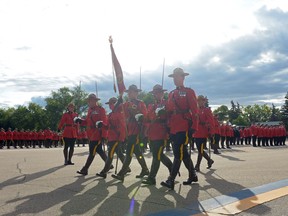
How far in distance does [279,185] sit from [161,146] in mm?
2430

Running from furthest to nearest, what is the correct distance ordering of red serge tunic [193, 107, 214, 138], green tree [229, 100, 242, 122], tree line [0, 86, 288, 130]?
green tree [229, 100, 242, 122] < tree line [0, 86, 288, 130] < red serge tunic [193, 107, 214, 138]

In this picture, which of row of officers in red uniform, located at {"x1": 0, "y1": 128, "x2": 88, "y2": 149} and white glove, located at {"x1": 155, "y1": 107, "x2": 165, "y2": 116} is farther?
row of officers in red uniform, located at {"x1": 0, "y1": 128, "x2": 88, "y2": 149}

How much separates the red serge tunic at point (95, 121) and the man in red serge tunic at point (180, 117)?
2.83 m

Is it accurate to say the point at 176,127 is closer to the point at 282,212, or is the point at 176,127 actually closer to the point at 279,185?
the point at 279,185

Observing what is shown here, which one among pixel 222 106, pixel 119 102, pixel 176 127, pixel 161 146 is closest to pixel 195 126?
pixel 176 127

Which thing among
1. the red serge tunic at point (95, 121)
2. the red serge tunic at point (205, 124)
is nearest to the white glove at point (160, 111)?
the red serge tunic at point (95, 121)

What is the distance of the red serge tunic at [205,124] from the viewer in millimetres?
10719

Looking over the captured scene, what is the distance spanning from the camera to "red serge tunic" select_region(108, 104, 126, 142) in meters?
8.73

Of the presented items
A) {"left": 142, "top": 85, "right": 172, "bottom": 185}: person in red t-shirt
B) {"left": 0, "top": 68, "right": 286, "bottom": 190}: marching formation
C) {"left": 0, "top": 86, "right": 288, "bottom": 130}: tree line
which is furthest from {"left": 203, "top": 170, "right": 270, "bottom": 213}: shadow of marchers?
{"left": 0, "top": 86, "right": 288, "bottom": 130}: tree line

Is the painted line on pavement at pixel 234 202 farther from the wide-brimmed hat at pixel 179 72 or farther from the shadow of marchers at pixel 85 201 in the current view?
the wide-brimmed hat at pixel 179 72

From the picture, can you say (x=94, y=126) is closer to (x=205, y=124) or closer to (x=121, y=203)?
(x=205, y=124)

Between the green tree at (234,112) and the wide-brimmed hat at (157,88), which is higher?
the green tree at (234,112)

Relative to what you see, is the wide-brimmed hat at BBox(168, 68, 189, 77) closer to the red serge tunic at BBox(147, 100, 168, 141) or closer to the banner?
the red serge tunic at BBox(147, 100, 168, 141)

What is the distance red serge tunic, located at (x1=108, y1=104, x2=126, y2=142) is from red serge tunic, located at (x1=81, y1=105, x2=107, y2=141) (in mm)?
677
